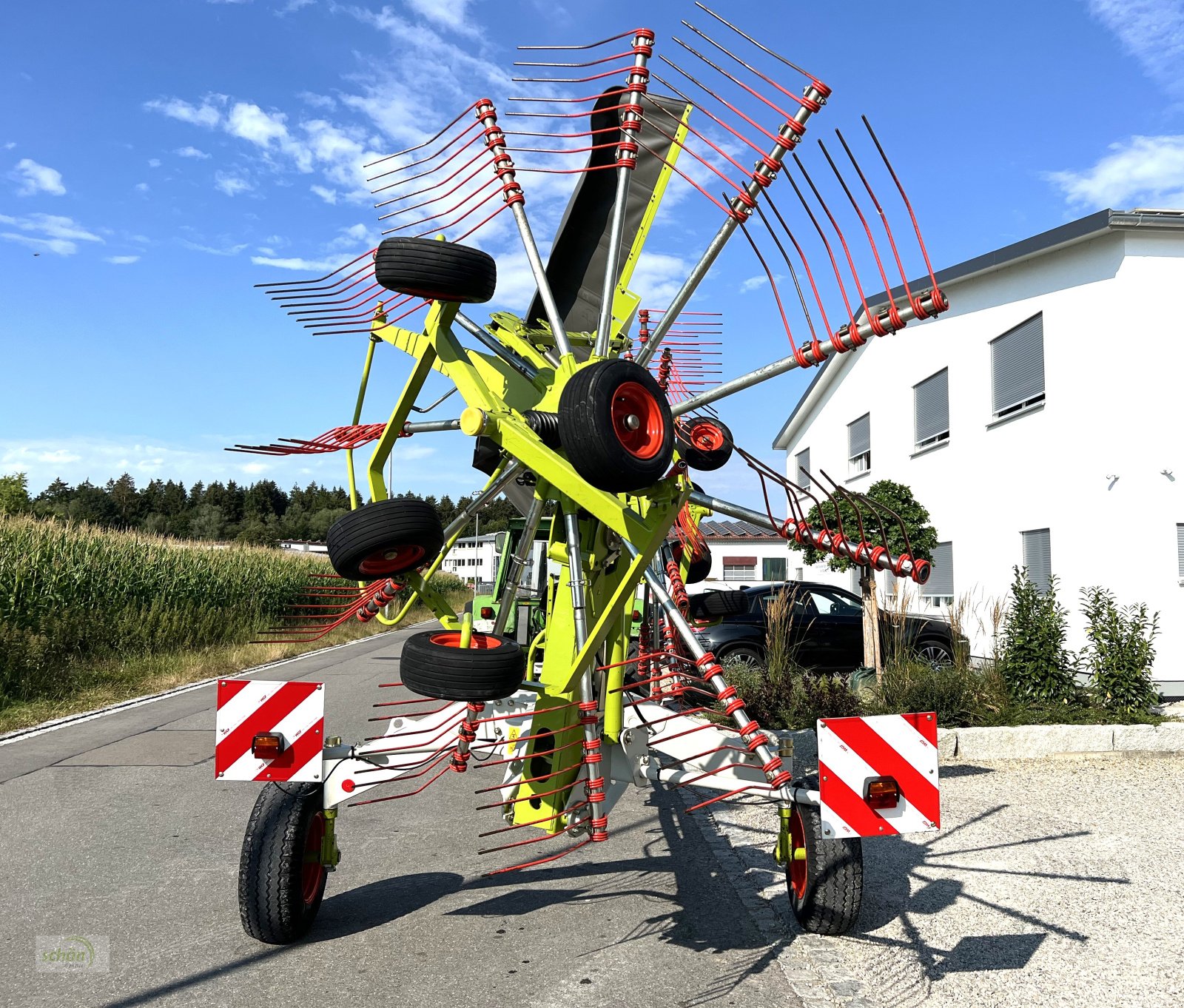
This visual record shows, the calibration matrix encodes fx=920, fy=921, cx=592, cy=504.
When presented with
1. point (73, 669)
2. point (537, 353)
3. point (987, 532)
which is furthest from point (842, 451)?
point (537, 353)

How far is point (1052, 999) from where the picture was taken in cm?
368

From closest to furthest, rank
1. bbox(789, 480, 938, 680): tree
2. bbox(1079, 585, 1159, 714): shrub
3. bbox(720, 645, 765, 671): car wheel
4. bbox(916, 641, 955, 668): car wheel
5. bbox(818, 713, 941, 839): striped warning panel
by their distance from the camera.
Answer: bbox(818, 713, 941, 839): striped warning panel → bbox(1079, 585, 1159, 714): shrub → bbox(789, 480, 938, 680): tree → bbox(720, 645, 765, 671): car wheel → bbox(916, 641, 955, 668): car wheel

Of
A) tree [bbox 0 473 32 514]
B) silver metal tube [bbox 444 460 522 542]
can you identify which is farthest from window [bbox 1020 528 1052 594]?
tree [bbox 0 473 32 514]

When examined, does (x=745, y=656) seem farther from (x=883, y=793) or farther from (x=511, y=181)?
(x=511, y=181)

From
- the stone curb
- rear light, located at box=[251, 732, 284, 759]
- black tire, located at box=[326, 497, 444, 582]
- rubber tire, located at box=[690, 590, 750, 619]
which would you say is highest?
black tire, located at box=[326, 497, 444, 582]

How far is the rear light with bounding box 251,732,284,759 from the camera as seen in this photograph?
4148 mm

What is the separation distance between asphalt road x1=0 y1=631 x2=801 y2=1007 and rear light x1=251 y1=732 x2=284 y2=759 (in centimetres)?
86

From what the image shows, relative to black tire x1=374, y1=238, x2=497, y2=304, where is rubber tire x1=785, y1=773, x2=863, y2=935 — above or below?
below

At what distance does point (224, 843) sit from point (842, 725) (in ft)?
13.6

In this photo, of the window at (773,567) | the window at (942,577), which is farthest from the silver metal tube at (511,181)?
the window at (773,567)

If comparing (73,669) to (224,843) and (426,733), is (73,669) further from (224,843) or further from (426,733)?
(426,733)

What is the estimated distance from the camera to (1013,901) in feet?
15.8

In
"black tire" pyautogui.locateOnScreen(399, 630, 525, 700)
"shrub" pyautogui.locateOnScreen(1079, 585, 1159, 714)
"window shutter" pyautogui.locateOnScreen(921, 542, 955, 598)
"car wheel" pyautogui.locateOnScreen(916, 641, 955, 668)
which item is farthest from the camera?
"window shutter" pyautogui.locateOnScreen(921, 542, 955, 598)

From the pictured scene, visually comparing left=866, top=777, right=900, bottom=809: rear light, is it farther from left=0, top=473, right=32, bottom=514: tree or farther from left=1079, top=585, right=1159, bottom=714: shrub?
left=0, top=473, right=32, bottom=514: tree
